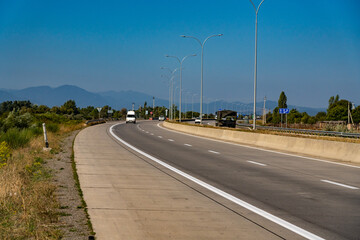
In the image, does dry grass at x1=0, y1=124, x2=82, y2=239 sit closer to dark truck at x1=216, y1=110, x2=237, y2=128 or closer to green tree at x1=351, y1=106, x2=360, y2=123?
dark truck at x1=216, y1=110, x2=237, y2=128

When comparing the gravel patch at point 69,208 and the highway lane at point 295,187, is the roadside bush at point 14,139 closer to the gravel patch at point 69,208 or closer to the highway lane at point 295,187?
the highway lane at point 295,187

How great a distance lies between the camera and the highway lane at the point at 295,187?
304 inches

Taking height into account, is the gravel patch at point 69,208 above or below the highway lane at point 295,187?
above

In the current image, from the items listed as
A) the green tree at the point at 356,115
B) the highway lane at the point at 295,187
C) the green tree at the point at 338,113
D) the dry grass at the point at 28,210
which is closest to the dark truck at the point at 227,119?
the highway lane at the point at 295,187

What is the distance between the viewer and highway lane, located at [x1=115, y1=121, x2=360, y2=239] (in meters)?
7.72

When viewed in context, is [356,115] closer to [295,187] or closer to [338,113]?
[338,113]

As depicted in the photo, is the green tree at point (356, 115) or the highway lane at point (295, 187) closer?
the highway lane at point (295, 187)

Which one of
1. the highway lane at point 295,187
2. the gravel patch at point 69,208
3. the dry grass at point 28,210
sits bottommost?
the highway lane at point 295,187

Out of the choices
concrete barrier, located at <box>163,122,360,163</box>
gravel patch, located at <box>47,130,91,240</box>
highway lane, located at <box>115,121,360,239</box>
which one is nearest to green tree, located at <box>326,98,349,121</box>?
concrete barrier, located at <box>163,122,360,163</box>

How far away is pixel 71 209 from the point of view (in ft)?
26.8

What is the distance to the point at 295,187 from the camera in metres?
11.5

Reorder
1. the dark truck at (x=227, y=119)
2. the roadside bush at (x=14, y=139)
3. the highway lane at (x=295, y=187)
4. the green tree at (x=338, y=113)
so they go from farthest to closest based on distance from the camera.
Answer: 1. the green tree at (x=338, y=113)
2. the dark truck at (x=227, y=119)
3. the roadside bush at (x=14, y=139)
4. the highway lane at (x=295, y=187)

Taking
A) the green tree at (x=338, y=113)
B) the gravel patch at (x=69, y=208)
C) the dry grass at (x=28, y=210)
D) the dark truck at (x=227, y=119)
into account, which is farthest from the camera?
the green tree at (x=338, y=113)

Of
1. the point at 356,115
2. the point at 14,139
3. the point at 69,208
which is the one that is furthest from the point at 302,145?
the point at 356,115
